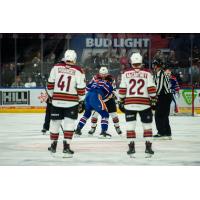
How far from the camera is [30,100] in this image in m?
10.2

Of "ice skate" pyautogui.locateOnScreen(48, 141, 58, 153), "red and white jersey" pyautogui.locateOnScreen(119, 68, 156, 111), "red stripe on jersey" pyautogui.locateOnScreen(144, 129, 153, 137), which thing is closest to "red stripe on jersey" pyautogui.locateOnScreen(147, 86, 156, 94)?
"red and white jersey" pyautogui.locateOnScreen(119, 68, 156, 111)

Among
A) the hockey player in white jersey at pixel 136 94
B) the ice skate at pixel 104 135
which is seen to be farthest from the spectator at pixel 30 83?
the hockey player in white jersey at pixel 136 94

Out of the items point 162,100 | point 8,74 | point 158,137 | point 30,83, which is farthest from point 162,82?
point 8,74

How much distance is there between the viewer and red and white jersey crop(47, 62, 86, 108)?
7.78 m

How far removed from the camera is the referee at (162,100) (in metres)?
8.42

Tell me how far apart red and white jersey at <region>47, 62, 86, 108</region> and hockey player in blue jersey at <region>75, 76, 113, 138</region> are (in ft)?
3.75

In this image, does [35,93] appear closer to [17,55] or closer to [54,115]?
[17,55]

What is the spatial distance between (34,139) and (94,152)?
0.94m

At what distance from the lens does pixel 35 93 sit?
31.5 ft

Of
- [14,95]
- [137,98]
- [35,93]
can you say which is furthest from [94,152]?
[14,95]

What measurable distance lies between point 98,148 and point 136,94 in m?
1.05

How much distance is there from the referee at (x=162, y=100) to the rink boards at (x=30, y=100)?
39 centimetres

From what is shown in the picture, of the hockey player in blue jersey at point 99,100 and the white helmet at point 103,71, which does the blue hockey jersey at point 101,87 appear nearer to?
the hockey player in blue jersey at point 99,100

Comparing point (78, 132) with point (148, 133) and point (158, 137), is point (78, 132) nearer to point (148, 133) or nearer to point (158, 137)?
point (158, 137)
